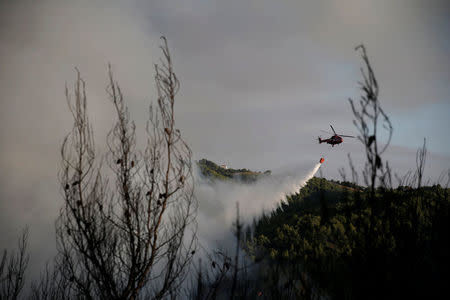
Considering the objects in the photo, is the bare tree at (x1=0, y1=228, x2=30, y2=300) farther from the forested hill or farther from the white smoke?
the white smoke

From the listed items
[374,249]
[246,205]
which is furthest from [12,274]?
[246,205]

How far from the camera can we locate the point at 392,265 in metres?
3.94

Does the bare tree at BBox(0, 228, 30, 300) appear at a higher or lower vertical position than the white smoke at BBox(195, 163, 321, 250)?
lower

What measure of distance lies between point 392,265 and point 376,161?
2.26 metres

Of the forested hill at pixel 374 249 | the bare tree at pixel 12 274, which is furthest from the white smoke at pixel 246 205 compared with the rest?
the forested hill at pixel 374 249

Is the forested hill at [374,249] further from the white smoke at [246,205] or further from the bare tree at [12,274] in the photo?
the white smoke at [246,205]

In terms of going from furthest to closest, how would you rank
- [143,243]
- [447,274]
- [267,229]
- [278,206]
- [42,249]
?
[278,206] → [42,249] → [267,229] → [143,243] → [447,274]

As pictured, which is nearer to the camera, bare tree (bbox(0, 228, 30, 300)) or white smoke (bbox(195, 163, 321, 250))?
bare tree (bbox(0, 228, 30, 300))

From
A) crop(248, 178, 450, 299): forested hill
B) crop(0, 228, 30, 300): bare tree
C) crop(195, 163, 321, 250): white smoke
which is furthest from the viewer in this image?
crop(195, 163, 321, 250): white smoke

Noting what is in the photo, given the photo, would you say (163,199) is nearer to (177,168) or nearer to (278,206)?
(177,168)

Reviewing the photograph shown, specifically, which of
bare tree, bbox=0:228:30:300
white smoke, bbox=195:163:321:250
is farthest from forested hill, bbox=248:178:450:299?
white smoke, bbox=195:163:321:250

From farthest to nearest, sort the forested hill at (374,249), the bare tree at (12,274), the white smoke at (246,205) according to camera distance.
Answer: the white smoke at (246,205), the bare tree at (12,274), the forested hill at (374,249)

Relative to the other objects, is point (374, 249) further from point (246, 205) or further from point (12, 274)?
point (246, 205)

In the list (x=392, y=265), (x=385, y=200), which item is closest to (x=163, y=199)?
(x=385, y=200)
